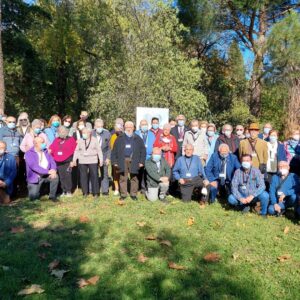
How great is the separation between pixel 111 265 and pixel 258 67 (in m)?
14.7

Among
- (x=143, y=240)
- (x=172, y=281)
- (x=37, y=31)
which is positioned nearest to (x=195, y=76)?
(x=37, y=31)

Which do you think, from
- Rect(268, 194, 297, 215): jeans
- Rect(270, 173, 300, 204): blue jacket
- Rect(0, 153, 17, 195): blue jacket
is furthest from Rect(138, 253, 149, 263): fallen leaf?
Rect(0, 153, 17, 195): blue jacket

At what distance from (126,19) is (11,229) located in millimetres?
13104

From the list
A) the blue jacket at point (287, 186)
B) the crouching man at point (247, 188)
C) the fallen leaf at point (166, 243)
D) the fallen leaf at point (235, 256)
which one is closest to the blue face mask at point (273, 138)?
the crouching man at point (247, 188)

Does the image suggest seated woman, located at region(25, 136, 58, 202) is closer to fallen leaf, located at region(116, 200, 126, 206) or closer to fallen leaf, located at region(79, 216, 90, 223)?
fallen leaf, located at region(116, 200, 126, 206)

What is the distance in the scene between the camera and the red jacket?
8695mm

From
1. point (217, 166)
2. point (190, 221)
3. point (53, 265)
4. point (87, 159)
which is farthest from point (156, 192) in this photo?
point (53, 265)

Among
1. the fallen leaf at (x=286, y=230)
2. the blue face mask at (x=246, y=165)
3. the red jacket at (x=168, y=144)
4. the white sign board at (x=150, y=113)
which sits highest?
the white sign board at (x=150, y=113)

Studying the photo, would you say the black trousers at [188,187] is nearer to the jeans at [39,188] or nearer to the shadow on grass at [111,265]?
the shadow on grass at [111,265]

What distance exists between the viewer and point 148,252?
16.0 ft

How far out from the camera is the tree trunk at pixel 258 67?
1669cm

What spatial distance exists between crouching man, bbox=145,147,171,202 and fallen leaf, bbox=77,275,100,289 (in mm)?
4079

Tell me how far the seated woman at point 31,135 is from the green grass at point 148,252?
1641 mm

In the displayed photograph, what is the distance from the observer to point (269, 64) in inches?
631
